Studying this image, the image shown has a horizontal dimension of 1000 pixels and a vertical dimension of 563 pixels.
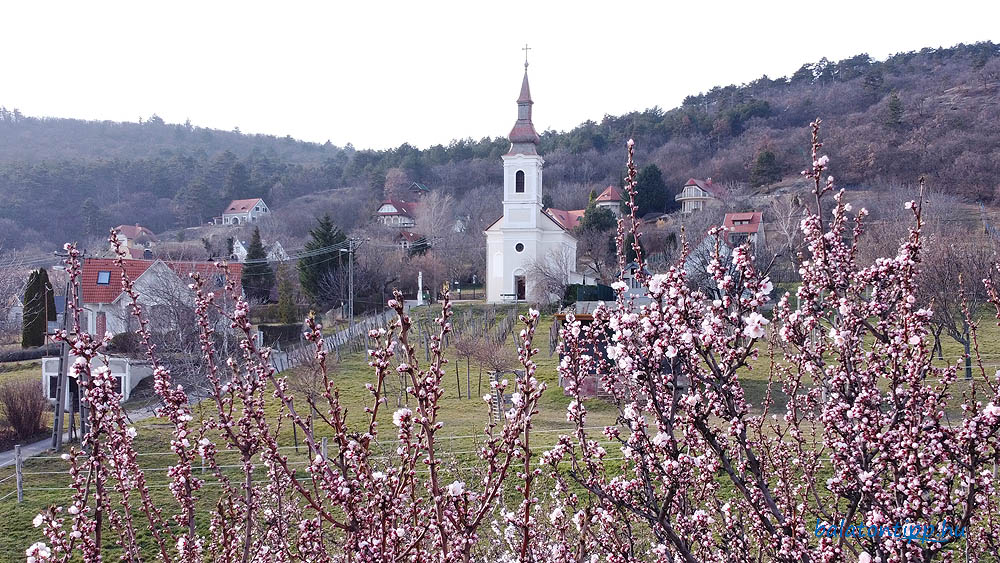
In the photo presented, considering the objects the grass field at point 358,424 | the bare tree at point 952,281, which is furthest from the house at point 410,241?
the bare tree at point 952,281

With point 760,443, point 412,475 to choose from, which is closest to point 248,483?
point 412,475

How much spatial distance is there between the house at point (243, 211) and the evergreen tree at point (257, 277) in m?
35.6

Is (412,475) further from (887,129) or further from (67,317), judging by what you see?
(887,129)

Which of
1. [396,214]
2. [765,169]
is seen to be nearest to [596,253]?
[765,169]

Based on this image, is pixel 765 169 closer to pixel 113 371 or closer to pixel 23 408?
pixel 113 371

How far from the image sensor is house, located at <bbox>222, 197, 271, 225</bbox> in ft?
243

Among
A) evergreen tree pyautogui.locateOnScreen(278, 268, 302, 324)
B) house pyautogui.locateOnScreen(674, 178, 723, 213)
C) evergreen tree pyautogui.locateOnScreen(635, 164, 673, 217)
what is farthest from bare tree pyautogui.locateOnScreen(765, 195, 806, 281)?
evergreen tree pyautogui.locateOnScreen(278, 268, 302, 324)

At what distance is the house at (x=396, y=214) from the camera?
68875 millimetres

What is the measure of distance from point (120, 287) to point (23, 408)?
12010mm

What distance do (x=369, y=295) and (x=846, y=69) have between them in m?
73.0

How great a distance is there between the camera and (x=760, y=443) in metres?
3.98

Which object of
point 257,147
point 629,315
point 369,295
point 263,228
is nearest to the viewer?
point 629,315

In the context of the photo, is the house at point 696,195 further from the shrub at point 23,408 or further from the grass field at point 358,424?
the shrub at point 23,408

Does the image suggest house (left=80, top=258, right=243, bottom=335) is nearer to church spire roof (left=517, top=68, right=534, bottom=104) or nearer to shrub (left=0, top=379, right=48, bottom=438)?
shrub (left=0, top=379, right=48, bottom=438)
